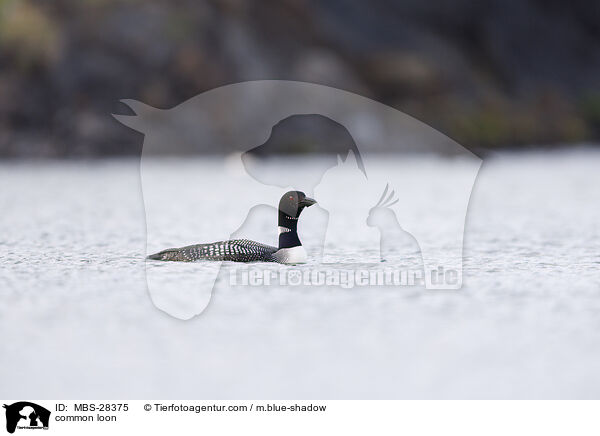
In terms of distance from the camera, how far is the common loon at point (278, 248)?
9.96 metres

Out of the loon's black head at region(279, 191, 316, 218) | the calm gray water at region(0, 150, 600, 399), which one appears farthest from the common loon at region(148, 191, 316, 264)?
the calm gray water at region(0, 150, 600, 399)

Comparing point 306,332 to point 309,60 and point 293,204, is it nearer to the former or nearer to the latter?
point 293,204

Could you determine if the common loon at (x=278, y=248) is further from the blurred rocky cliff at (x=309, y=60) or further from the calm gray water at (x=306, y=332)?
the blurred rocky cliff at (x=309, y=60)

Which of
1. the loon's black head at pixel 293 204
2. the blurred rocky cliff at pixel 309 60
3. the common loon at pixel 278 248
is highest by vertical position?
the blurred rocky cliff at pixel 309 60

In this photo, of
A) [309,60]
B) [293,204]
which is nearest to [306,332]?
[293,204]

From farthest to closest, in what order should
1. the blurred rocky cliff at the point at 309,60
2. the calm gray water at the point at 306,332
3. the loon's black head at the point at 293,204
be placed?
the blurred rocky cliff at the point at 309,60, the loon's black head at the point at 293,204, the calm gray water at the point at 306,332

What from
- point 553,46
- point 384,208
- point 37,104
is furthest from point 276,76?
point 384,208

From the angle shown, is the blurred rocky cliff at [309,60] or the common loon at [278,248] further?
the blurred rocky cliff at [309,60]

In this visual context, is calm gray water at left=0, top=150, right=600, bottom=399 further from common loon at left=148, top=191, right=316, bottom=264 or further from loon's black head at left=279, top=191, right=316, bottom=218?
loon's black head at left=279, top=191, right=316, bottom=218

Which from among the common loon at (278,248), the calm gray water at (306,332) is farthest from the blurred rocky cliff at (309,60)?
the calm gray water at (306,332)

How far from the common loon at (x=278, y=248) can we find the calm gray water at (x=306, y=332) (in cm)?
60

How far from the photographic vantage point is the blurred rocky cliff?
1572 inches

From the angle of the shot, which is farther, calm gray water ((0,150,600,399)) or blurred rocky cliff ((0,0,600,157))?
blurred rocky cliff ((0,0,600,157))

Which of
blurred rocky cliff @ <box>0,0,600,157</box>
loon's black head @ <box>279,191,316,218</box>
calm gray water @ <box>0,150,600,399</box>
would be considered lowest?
calm gray water @ <box>0,150,600,399</box>
